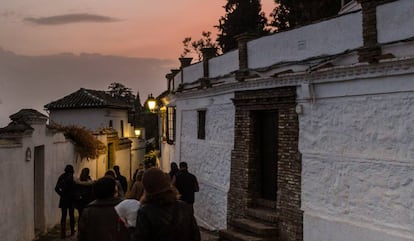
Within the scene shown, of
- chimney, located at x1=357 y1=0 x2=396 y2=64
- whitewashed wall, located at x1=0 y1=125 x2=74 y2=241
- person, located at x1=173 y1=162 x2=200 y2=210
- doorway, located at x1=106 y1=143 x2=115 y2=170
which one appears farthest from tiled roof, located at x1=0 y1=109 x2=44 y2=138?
doorway, located at x1=106 y1=143 x2=115 y2=170

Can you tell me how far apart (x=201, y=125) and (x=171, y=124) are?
5.54 m

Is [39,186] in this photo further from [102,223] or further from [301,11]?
[301,11]

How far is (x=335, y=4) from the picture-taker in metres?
21.1

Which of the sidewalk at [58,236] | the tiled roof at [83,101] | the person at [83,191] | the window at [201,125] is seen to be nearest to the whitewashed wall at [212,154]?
the window at [201,125]

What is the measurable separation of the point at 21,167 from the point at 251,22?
19.9 m

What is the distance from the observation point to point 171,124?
20.6 metres

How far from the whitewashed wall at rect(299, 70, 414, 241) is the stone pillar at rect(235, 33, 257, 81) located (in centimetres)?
246

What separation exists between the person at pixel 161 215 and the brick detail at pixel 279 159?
651 cm

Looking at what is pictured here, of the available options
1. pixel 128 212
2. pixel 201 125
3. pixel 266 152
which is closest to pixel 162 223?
pixel 128 212

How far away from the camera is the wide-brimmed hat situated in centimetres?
396

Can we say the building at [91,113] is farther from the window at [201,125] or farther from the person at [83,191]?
the person at [83,191]

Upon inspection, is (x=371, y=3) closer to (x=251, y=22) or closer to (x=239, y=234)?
(x=239, y=234)

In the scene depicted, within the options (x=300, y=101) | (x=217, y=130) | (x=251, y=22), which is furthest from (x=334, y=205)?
(x=251, y=22)

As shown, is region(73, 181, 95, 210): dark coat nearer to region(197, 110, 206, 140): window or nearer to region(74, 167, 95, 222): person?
region(74, 167, 95, 222): person
